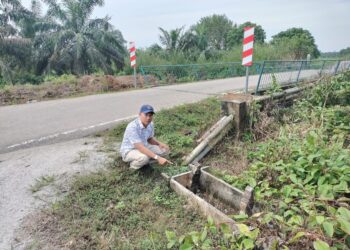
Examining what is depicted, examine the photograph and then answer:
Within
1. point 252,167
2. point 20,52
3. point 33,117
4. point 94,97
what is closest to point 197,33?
point 20,52

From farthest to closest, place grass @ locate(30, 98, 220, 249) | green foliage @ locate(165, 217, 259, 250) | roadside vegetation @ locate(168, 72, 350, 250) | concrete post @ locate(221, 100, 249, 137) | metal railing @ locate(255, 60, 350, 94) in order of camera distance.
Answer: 1. metal railing @ locate(255, 60, 350, 94)
2. concrete post @ locate(221, 100, 249, 137)
3. grass @ locate(30, 98, 220, 249)
4. roadside vegetation @ locate(168, 72, 350, 250)
5. green foliage @ locate(165, 217, 259, 250)

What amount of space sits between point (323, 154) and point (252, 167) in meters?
0.92

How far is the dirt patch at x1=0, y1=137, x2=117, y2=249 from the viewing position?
2.94 meters

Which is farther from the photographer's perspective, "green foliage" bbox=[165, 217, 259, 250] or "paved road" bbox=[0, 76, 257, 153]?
"paved road" bbox=[0, 76, 257, 153]

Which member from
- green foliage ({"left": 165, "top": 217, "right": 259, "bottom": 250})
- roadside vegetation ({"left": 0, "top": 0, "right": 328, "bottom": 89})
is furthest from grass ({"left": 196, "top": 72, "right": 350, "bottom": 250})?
roadside vegetation ({"left": 0, "top": 0, "right": 328, "bottom": 89})

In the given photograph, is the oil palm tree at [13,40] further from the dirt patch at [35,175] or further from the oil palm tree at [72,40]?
the dirt patch at [35,175]

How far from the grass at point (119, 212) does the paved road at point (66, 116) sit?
6.17ft

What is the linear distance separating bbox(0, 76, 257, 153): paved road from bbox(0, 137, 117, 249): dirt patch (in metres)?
0.54

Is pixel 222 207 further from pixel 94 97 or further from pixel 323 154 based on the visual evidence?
pixel 94 97

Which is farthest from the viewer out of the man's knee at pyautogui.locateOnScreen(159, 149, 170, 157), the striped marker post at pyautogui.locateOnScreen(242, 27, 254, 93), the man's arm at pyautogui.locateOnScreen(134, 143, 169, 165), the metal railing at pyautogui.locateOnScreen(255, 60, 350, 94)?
the metal railing at pyautogui.locateOnScreen(255, 60, 350, 94)

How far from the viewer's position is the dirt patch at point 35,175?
294 cm

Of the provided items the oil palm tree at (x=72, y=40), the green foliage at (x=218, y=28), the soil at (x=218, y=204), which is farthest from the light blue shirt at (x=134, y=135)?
the green foliage at (x=218, y=28)

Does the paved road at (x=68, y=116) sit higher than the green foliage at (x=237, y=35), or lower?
lower

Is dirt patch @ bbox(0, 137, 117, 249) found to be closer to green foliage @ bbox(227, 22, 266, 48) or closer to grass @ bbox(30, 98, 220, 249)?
grass @ bbox(30, 98, 220, 249)
